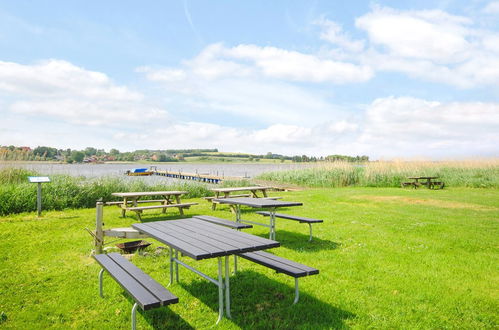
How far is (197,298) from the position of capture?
13.0 feet

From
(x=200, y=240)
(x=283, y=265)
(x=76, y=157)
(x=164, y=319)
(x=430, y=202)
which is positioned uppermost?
(x=76, y=157)

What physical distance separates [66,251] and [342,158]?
19562 millimetres

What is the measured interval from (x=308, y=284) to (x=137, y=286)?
2.21m

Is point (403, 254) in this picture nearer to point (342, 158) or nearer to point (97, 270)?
point (97, 270)

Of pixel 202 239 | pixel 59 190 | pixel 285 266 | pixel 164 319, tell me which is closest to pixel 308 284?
pixel 285 266

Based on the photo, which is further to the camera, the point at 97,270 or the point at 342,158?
the point at 342,158

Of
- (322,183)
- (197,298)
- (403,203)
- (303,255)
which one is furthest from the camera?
(322,183)

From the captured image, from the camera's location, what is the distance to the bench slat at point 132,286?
266 cm

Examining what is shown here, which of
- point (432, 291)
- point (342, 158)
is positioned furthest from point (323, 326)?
point (342, 158)

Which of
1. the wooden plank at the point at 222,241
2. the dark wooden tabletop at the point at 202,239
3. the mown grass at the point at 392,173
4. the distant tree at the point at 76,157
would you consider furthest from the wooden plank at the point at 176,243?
the mown grass at the point at 392,173

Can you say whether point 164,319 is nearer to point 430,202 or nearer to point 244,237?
point 244,237

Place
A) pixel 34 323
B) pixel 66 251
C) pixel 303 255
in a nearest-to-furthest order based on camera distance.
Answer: pixel 34 323 < pixel 303 255 < pixel 66 251

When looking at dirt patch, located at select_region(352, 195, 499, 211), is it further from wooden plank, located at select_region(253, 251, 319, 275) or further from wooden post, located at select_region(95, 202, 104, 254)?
wooden post, located at select_region(95, 202, 104, 254)

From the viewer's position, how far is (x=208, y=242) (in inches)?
136
